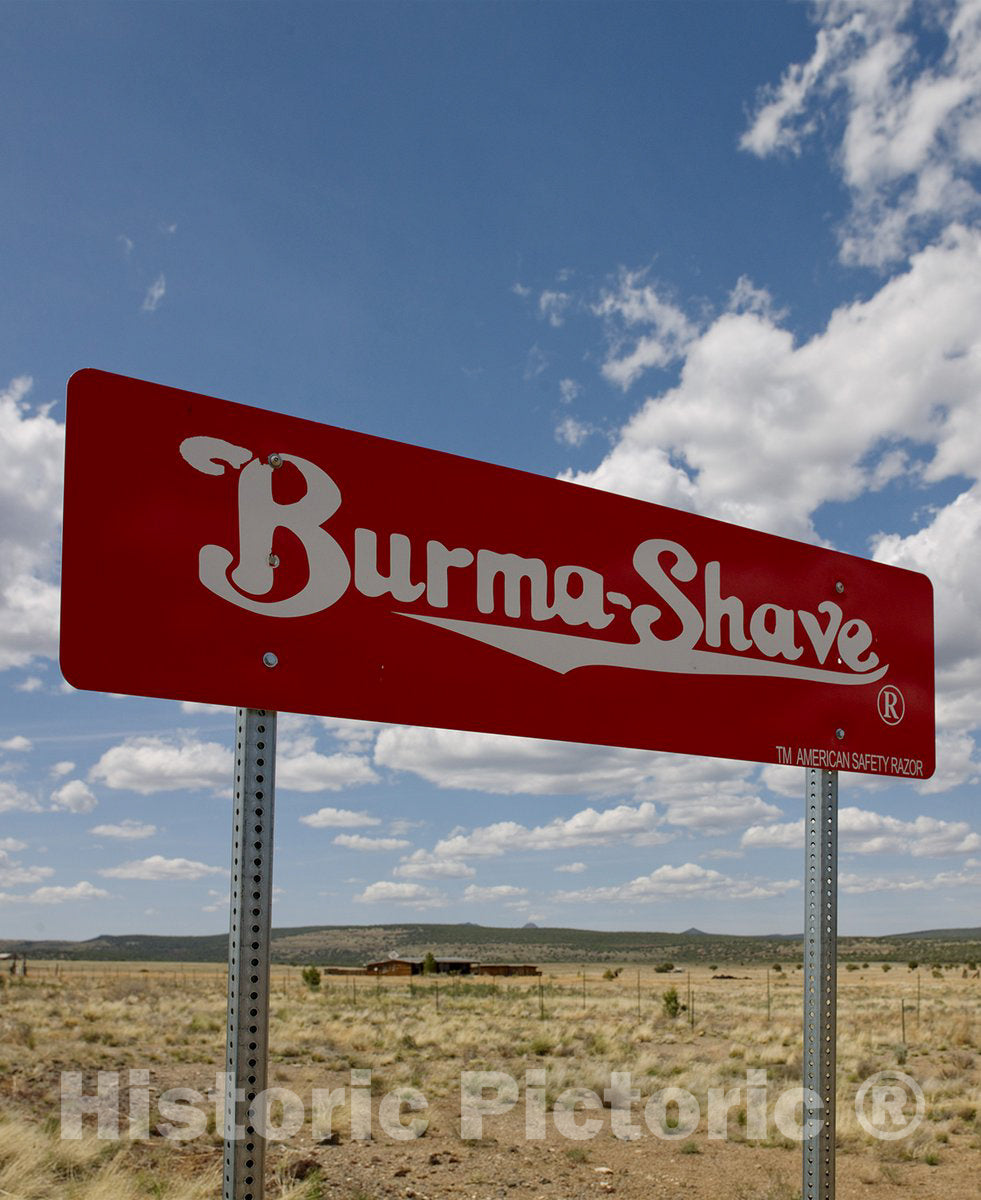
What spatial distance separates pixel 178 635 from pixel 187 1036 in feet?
65.4

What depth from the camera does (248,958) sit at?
3027mm

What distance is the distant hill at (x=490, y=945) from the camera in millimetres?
98312

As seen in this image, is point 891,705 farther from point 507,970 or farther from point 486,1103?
point 507,970

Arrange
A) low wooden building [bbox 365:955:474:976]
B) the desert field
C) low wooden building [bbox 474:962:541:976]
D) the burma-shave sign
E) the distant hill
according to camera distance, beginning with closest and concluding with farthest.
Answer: the burma-shave sign
the desert field
low wooden building [bbox 474:962:541:976]
low wooden building [bbox 365:955:474:976]
the distant hill

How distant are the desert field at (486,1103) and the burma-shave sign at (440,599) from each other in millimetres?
6324

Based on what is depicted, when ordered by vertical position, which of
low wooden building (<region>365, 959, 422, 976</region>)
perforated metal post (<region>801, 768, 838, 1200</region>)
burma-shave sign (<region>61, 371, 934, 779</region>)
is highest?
burma-shave sign (<region>61, 371, 934, 779</region>)

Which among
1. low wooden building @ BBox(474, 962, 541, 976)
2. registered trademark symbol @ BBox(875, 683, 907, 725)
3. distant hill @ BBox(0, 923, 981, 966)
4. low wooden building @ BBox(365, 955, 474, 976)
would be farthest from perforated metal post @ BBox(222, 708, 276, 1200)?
distant hill @ BBox(0, 923, 981, 966)

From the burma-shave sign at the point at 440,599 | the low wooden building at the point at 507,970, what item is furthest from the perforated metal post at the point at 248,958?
the low wooden building at the point at 507,970

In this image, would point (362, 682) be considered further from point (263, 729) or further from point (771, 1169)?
point (771, 1169)

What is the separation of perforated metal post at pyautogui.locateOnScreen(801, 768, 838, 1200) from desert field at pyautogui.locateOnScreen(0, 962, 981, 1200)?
5492mm

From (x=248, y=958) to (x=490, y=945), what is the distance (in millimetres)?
124617

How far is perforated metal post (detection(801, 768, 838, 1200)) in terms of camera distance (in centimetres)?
439

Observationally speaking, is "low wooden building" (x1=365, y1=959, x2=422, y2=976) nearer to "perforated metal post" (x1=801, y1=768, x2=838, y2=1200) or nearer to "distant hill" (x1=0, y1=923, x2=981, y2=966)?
"distant hill" (x1=0, y1=923, x2=981, y2=966)

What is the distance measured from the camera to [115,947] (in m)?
140
